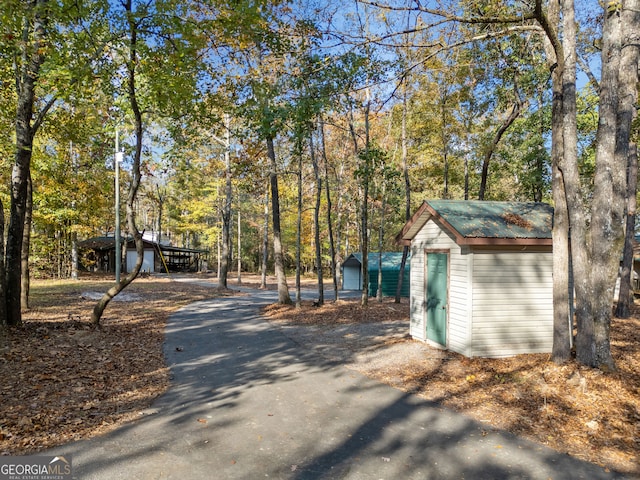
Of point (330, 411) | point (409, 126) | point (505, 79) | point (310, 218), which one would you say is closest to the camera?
point (330, 411)

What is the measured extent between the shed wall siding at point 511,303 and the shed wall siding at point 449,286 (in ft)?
0.88

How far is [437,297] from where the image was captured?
30.5 feet

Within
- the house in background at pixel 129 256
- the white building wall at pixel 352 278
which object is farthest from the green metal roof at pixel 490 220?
the house in background at pixel 129 256

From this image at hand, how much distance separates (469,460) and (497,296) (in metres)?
4.66

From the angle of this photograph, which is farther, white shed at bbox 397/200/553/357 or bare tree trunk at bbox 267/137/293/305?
bare tree trunk at bbox 267/137/293/305

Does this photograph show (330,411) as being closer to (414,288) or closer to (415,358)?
(415,358)

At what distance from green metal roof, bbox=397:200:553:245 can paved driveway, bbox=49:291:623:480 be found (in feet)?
12.2

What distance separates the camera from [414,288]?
1035 cm

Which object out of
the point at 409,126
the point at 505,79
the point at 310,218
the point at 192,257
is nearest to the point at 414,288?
the point at 505,79

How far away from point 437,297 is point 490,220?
2170mm

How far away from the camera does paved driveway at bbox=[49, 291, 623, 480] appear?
13.0ft

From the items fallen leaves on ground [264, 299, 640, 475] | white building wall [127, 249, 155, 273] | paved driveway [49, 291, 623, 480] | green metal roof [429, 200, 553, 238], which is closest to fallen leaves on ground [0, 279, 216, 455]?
paved driveway [49, 291, 623, 480]

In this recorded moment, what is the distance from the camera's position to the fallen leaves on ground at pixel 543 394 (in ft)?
15.4
